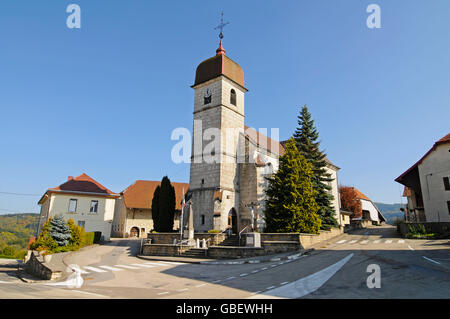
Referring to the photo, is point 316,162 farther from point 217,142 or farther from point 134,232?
point 134,232

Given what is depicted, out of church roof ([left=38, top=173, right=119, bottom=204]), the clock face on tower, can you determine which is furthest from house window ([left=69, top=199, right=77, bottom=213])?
the clock face on tower

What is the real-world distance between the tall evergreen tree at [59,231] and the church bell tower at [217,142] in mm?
10710

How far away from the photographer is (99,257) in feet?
64.4

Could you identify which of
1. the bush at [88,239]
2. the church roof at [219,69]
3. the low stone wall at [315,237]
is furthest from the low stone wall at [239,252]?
the church roof at [219,69]

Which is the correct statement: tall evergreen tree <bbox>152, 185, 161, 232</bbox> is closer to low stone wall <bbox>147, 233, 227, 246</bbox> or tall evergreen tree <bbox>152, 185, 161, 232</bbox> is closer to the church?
low stone wall <bbox>147, 233, 227, 246</bbox>

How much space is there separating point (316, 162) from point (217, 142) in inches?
421

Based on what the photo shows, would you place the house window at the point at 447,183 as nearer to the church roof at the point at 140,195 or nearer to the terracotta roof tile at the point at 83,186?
the church roof at the point at 140,195

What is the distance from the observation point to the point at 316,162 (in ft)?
95.7

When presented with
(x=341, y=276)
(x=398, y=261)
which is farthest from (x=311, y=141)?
(x=341, y=276)

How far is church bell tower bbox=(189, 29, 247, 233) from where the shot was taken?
85.3 ft

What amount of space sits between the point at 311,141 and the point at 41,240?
2652 cm

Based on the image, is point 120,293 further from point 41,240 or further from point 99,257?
point 41,240

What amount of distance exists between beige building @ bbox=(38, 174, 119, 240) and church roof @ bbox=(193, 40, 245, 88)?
16.7 m

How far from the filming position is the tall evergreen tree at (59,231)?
2117 cm
